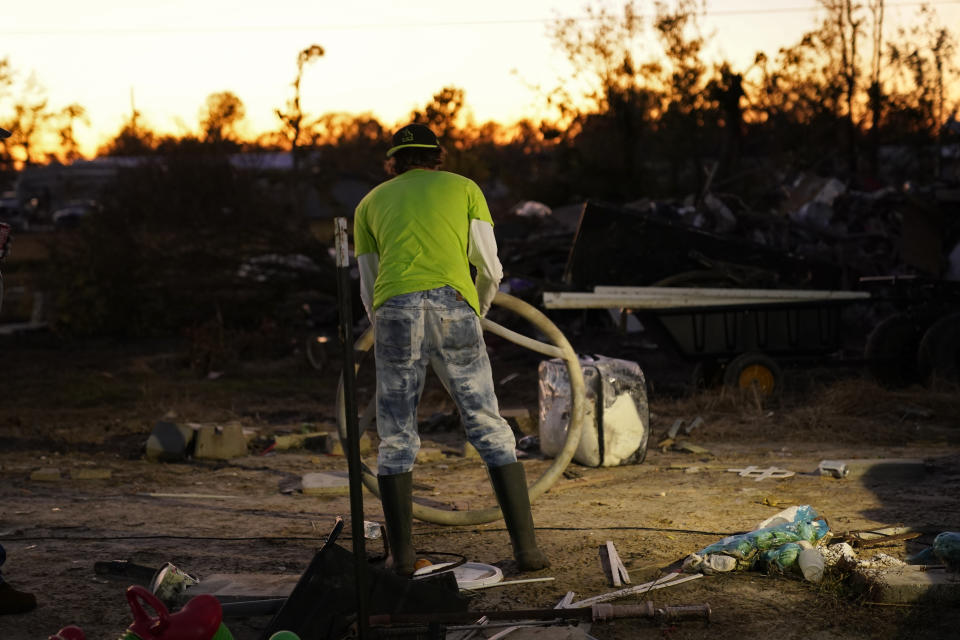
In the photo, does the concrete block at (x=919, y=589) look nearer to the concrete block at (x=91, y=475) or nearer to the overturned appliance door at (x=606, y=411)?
the overturned appliance door at (x=606, y=411)

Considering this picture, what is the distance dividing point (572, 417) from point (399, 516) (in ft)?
6.17

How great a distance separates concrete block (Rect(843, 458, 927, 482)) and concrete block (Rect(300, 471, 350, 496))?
11.1 feet

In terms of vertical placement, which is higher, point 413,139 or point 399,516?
point 413,139

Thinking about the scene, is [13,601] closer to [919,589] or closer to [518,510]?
[518,510]

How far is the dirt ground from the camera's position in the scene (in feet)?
15.2

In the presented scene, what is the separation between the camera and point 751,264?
12.2 metres

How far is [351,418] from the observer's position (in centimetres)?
372

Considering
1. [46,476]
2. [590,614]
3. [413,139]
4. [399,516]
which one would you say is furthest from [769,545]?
[46,476]

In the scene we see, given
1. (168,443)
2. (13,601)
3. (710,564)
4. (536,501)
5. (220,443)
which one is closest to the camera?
(13,601)

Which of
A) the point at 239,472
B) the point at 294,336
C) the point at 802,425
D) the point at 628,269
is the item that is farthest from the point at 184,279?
the point at 802,425

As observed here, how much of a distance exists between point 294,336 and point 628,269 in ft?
21.3

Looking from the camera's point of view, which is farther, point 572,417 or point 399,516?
point 572,417

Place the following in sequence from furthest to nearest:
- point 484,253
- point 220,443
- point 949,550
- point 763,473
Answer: point 220,443 → point 763,473 → point 484,253 → point 949,550

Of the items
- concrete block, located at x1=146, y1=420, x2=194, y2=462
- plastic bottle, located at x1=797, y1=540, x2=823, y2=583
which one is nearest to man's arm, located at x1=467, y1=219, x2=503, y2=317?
plastic bottle, located at x1=797, y1=540, x2=823, y2=583
